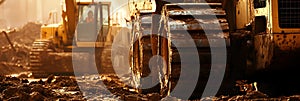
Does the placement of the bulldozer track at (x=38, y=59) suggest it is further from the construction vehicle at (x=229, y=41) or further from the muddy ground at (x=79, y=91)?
the construction vehicle at (x=229, y=41)

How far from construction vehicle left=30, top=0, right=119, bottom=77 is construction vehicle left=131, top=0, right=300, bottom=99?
10219 mm

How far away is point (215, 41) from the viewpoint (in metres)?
5.44

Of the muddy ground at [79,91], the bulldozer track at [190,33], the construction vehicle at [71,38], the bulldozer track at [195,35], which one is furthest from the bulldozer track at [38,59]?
the bulldozer track at [195,35]

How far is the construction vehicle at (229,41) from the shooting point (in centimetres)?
544

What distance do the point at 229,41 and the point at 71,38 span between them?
42.9 feet

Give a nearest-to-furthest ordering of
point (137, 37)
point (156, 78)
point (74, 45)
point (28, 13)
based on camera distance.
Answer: point (156, 78) → point (137, 37) → point (74, 45) → point (28, 13)

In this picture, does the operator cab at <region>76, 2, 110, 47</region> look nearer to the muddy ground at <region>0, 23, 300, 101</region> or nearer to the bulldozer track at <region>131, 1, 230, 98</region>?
the muddy ground at <region>0, 23, 300, 101</region>

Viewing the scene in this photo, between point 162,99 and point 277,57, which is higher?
point 277,57

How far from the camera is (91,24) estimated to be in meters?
17.0

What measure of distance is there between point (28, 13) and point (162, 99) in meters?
58.6

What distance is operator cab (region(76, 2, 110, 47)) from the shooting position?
1689 centimetres

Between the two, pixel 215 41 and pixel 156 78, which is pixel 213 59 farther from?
pixel 156 78

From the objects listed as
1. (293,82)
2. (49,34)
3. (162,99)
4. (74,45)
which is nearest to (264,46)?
(293,82)

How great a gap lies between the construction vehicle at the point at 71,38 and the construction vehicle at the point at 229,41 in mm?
10219
